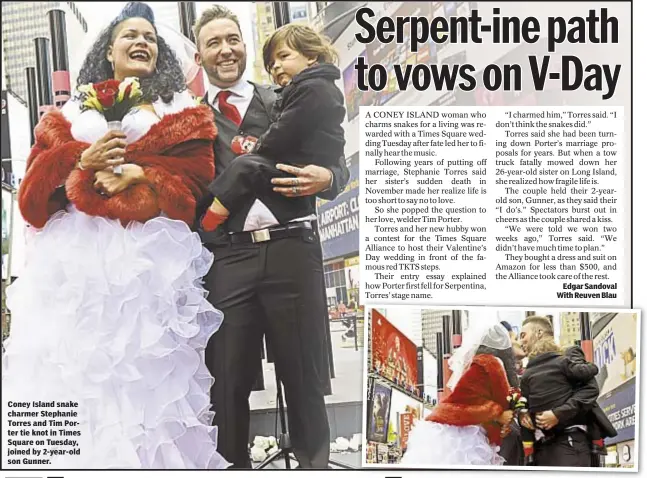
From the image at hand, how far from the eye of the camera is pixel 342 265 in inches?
60.3

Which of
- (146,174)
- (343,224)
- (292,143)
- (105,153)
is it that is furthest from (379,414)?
(105,153)

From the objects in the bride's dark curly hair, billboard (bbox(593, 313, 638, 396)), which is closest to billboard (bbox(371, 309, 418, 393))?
billboard (bbox(593, 313, 638, 396))

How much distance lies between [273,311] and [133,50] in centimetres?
73

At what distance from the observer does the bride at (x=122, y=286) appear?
4.89ft

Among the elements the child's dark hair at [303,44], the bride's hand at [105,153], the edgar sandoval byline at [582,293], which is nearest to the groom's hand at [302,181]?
the child's dark hair at [303,44]

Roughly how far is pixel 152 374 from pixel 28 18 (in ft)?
3.13

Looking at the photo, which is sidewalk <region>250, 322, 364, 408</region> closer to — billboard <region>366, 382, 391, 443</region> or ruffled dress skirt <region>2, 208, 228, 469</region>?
billboard <region>366, 382, 391, 443</region>

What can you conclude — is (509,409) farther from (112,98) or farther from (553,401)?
(112,98)

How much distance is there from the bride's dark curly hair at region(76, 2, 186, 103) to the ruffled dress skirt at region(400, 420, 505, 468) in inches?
39.7

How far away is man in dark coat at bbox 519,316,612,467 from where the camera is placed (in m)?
1.47

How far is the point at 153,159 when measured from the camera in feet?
4.98


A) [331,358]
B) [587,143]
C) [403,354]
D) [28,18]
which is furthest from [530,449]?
[28,18]

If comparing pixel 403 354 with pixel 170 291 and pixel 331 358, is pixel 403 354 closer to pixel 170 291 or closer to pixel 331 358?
pixel 331 358

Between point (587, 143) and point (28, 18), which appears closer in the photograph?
point (587, 143)
